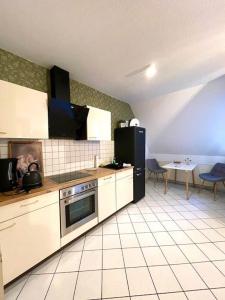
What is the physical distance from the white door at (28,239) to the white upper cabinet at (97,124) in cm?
125

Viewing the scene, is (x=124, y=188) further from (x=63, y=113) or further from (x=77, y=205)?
(x=63, y=113)

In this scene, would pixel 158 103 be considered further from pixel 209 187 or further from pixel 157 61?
pixel 209 187

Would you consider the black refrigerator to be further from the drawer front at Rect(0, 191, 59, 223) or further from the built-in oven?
the drawer front at Rect(0, 191, 59, 223)

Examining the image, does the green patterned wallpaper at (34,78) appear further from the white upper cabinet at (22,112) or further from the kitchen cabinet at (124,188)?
the kitchen cabinet at (124,188)

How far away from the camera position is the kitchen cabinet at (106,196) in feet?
7.35

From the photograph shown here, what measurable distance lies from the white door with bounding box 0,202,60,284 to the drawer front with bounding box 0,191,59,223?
0.04m

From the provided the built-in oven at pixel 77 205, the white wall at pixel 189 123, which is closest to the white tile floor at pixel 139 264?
the built-in oven at pixel 77 205

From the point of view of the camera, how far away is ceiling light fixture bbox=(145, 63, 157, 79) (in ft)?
7.07

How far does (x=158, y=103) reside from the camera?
377 centimetres

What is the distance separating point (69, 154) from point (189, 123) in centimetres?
300

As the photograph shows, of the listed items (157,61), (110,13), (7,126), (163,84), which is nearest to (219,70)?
(163,84)

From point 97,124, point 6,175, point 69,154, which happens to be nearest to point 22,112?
point 6,175

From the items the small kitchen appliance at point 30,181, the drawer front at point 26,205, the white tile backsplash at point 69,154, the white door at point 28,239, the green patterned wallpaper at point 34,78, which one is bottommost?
the white door at point 28,239

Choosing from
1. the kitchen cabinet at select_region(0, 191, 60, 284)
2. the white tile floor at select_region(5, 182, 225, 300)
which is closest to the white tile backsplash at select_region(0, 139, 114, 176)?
the kitchen cabinet at select_region(0, 191, 60, 284)
